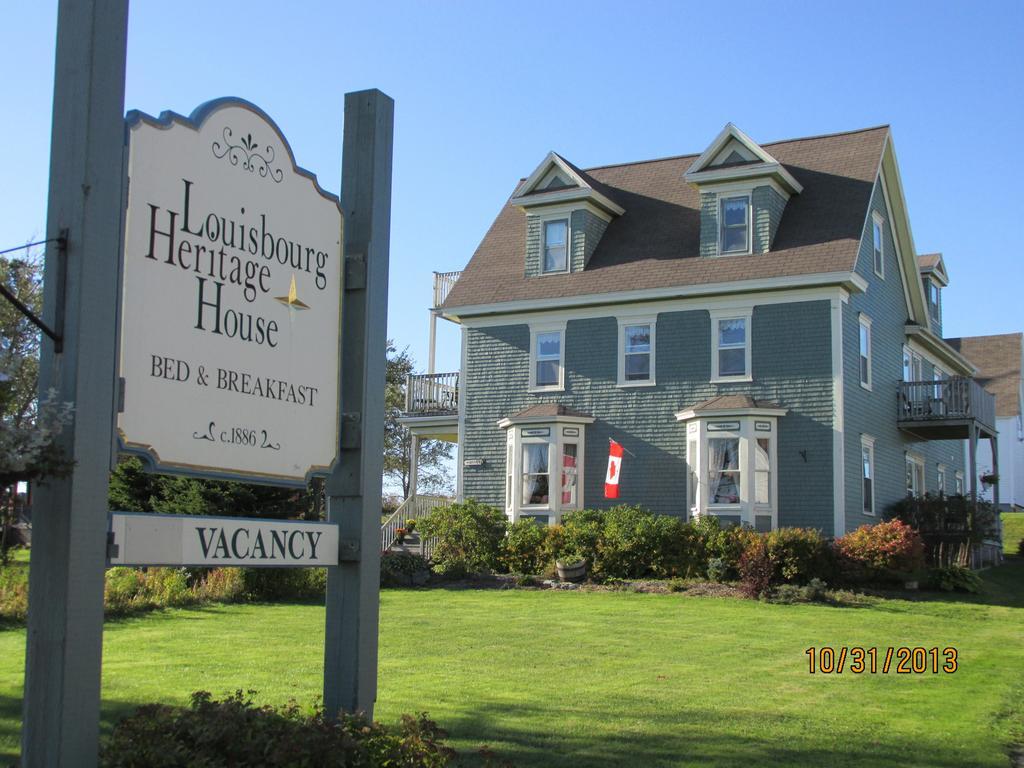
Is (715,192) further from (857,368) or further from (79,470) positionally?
(79,470)

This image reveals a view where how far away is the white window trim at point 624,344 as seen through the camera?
26.2 m

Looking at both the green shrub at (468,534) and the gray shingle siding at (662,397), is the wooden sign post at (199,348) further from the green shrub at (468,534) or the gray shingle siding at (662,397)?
the gray shingle siding at (662,397)

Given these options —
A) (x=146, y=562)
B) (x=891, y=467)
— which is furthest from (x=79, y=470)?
(x=891, y=467)

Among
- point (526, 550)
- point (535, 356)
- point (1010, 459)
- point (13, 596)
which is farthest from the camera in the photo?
point (1010, 459)

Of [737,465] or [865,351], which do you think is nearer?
[737,465]

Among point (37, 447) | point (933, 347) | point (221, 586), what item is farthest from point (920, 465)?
point (37, 447)

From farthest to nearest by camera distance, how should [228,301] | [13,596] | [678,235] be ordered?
[678,235] → [13,596] → [228,301]

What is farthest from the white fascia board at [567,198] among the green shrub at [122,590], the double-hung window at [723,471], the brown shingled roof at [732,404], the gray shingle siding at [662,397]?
the green shrub at [122,590]

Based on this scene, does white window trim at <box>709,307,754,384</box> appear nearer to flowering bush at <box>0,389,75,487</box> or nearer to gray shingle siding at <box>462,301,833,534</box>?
gray shingle siding at <box>462,301,833,534</box>

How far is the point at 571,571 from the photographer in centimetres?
2191

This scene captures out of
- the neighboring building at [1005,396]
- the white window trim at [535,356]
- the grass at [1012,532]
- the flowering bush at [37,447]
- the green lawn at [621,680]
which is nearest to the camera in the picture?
the flowering bush at [37,447]

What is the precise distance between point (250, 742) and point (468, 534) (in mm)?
18563
